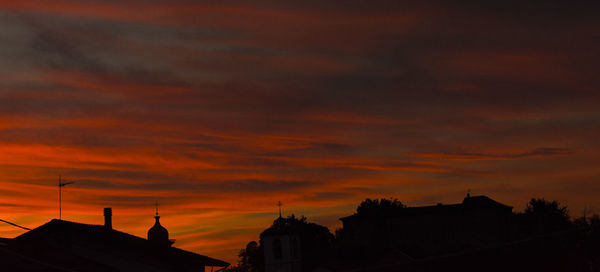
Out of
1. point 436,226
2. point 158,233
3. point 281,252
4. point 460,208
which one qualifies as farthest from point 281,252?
point 460,208

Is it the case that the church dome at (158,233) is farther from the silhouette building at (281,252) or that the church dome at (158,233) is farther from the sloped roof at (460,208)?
the sloped roof at (460,208)

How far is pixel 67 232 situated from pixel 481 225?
9977cm

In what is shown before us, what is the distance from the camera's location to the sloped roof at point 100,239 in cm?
3519

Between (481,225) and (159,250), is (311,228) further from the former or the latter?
(159,250)

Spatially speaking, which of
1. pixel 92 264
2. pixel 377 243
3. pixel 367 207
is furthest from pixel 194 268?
pixel 367 207

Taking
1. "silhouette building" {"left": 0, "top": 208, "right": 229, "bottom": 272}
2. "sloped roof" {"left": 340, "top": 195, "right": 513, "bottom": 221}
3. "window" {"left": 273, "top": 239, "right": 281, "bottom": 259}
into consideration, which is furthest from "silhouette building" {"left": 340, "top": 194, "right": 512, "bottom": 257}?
"silhouette building" {"left": 0, "top": 208, "right": 229, "bottom": 272}

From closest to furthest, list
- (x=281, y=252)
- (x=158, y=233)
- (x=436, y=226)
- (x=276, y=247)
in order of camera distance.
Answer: (x=158, y=233) < (x=276, y=247) < (x=281, y=252) < (x=436, y=226)

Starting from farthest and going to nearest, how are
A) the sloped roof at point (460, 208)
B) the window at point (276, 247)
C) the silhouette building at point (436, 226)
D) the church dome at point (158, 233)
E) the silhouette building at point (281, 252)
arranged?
the sloped roof at point (460, 208) < the silhouette building at point (436, 226) < the window at point (276, 247) < the silhouette building at point (281, 252) < the church dome at point (158, 233)

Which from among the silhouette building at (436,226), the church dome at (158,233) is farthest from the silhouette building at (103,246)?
the silhouette building at (436,226)

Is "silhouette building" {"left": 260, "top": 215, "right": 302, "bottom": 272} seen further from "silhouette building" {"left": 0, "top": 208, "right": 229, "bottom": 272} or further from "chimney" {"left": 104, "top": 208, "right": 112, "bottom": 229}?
"silhouette building" {"left": 0, "top": 208, "right": 229, "bottom": 272}

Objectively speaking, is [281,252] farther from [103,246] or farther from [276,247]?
[103,246]

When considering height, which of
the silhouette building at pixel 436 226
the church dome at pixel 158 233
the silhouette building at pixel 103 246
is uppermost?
the silhouette building at pixel 436 226

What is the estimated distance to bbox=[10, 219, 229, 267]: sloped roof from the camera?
35.2 meters

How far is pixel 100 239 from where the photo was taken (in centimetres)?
3650
